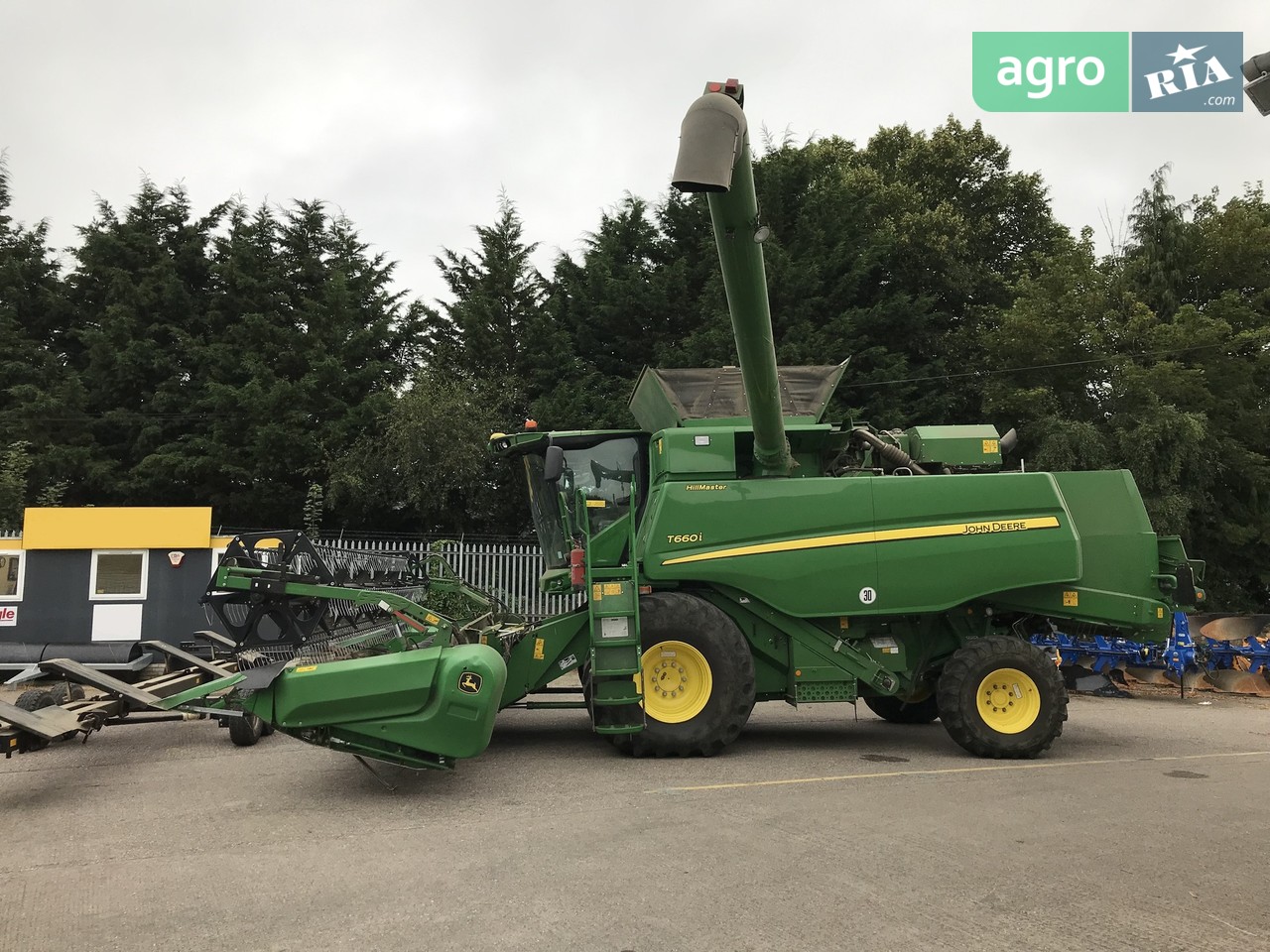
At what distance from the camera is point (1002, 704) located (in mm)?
7969

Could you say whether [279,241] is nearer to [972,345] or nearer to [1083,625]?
[972,345]

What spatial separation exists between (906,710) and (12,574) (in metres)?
12.7

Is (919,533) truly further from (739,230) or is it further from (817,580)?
(739,230)

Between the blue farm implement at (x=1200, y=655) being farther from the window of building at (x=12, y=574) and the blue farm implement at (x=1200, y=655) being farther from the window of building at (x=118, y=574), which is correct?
the window of building at (x=12, y=574)

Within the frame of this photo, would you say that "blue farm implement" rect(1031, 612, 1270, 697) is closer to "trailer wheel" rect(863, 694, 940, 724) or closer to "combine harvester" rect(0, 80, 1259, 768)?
"trailer wheel" rect(863, 694, 940, 724)

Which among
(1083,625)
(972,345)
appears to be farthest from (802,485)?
(972,345)

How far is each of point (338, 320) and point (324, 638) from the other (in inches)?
709

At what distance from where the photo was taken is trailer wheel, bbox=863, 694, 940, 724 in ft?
32.8

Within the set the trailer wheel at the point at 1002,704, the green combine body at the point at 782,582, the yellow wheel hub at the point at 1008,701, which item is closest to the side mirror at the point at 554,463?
the green combine body at the point at 782,582

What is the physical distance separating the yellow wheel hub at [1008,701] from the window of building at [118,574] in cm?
1175

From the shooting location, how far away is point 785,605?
26.2ft

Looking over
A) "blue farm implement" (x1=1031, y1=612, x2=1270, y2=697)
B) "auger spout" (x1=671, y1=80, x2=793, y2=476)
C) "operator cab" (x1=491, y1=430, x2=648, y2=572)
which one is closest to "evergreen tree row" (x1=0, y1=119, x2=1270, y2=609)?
"blue farm implement" (x1=1031, y1=612, x2=1270, y2=697)

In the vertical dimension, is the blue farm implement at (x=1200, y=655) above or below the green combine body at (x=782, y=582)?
below

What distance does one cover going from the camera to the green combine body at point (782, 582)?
25.2 ft
